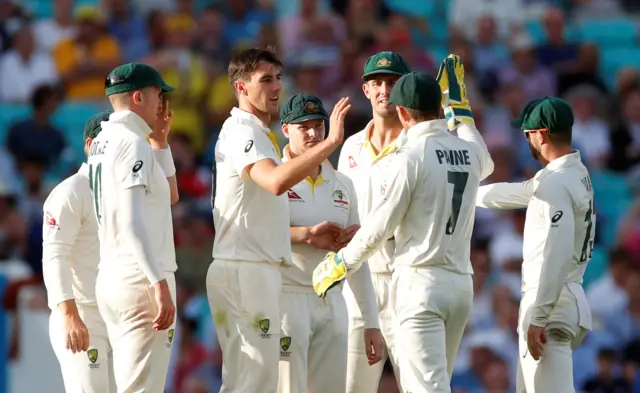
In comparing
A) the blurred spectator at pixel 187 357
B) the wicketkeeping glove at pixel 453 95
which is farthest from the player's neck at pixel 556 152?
the blurred spectator at pixel 187 357

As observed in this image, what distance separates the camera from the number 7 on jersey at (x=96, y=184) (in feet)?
20.6

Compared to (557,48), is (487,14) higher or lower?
higher

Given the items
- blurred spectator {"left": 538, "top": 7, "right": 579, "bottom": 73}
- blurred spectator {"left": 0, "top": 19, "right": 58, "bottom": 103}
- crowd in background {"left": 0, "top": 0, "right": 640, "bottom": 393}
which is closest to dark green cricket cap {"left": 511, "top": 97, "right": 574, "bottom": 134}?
crowd in background {"left": 0, "top": 0, "right": 640, "bottom": 393}

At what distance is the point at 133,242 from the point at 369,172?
1425 mm

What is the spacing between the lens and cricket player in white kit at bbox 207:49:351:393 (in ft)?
21.2

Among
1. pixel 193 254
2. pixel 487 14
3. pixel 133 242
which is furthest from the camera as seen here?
pixel 487 14

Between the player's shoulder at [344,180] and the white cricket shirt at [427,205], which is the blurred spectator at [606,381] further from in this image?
the white cricket shirt at [427,205]

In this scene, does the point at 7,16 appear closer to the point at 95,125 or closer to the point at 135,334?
the point at 95,125

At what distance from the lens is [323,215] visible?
708 centimetres

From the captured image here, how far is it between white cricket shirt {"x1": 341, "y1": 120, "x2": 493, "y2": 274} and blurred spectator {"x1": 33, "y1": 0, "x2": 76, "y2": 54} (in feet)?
28.8

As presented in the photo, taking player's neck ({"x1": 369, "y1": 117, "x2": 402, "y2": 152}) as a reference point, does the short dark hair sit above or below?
above

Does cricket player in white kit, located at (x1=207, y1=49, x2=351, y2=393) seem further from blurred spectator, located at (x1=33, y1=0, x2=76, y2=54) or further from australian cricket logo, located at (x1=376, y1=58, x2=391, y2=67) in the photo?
blurred spectator, located at (x1=33, y1=0, x2=76, y2=54)

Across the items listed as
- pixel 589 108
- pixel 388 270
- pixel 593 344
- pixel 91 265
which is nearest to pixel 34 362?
pixel 91 265

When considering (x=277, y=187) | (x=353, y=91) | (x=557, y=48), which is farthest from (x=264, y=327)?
(x=557, y=48)
